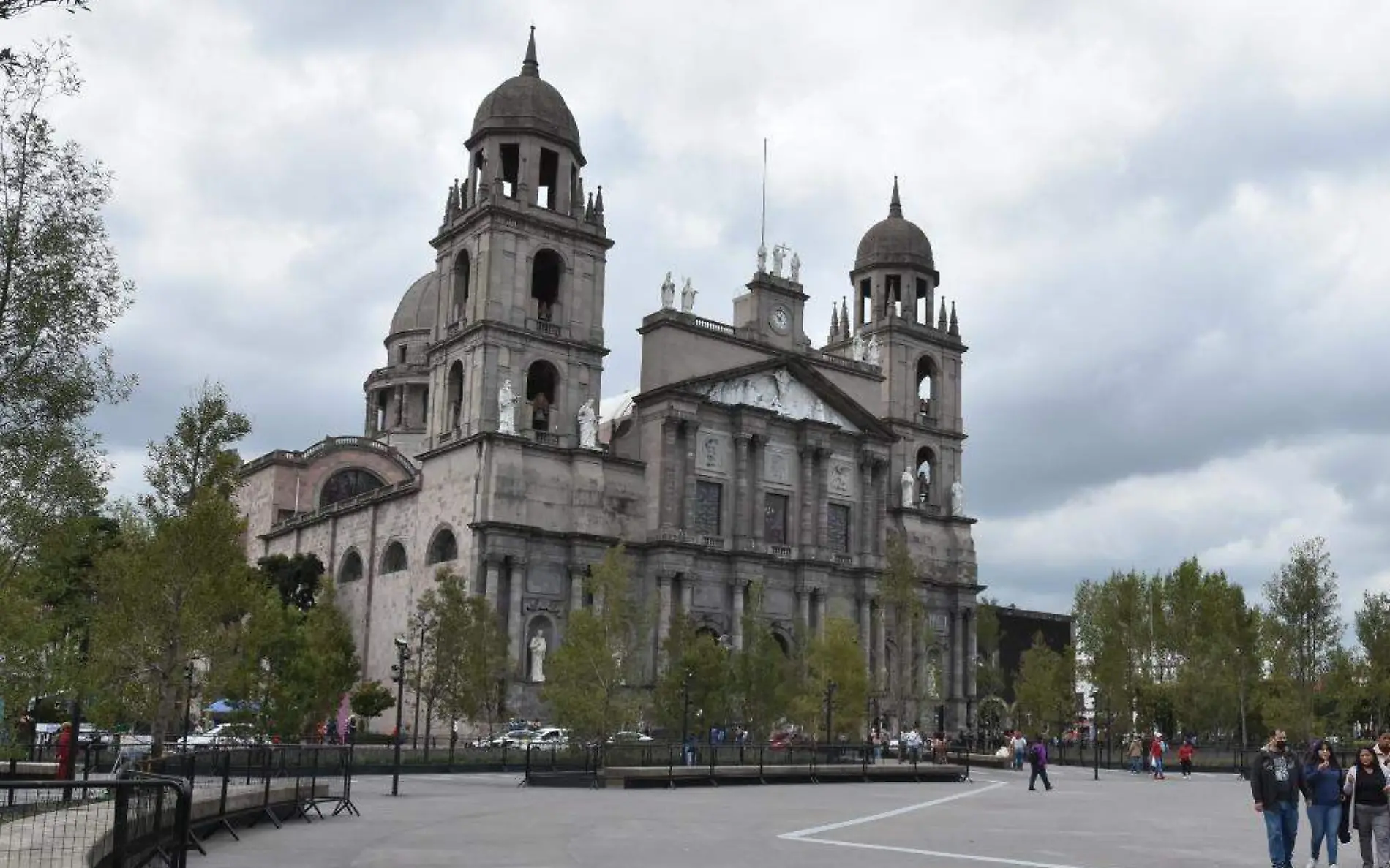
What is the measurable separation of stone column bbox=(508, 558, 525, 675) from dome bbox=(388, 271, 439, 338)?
4195 cm

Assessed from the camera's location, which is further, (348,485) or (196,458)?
(348,485)

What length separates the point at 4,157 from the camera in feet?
69.7

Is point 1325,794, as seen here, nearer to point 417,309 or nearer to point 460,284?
point 460,284

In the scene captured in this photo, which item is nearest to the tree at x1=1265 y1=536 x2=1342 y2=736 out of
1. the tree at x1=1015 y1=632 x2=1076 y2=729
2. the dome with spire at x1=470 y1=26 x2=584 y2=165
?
the tree at x1=1015 y1=632 x2=1076 y2=729

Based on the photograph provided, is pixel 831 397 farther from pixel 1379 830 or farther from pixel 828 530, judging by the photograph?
pixel 1379 830

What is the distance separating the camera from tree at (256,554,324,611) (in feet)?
230

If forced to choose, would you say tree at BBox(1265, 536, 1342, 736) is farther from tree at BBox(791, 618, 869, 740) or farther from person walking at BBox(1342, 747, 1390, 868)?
person walking at BBox(1342, 747, 1390, 868)

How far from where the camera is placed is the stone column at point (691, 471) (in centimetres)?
6631

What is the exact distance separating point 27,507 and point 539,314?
133ft

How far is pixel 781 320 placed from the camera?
72688 millimetres

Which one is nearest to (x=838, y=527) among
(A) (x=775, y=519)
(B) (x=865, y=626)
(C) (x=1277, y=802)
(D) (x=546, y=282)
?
(A) (x=775, y=519)

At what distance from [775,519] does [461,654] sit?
870 inches

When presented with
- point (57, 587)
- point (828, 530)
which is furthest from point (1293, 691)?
point (57, 587)

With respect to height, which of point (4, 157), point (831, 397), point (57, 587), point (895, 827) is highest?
point (831, 397)
